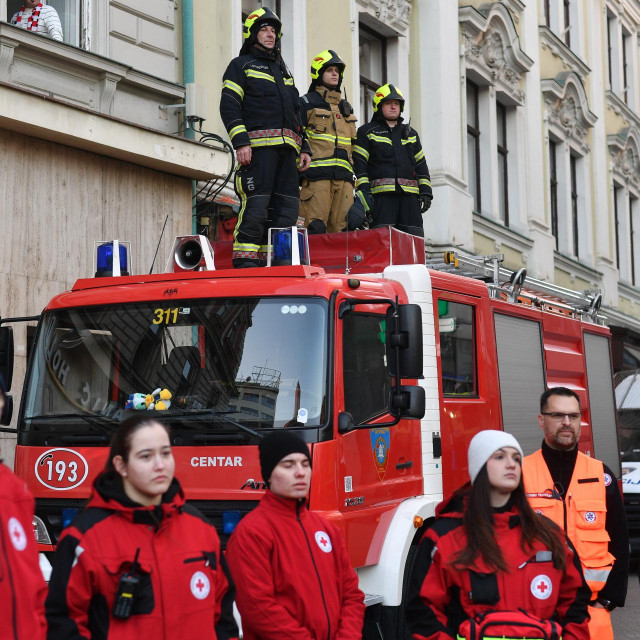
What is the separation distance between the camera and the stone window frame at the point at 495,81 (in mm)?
19734

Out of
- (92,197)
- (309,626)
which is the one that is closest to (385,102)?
(92,197)

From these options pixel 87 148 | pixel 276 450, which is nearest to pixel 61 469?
pixel 276 450

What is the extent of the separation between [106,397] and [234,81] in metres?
2.99

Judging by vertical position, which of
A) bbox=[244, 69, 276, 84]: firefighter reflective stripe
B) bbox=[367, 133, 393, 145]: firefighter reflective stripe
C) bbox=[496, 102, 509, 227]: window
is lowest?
bbox=[367, 133, 393, 145]: firefighter reflective stripe

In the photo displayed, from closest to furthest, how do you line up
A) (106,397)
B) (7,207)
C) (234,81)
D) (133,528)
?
(133,528), (106,397), (234,81), (7,207)

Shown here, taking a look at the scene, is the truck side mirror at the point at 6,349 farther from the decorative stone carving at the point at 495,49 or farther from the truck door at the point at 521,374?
the decorative stone carving at the point at 495,49

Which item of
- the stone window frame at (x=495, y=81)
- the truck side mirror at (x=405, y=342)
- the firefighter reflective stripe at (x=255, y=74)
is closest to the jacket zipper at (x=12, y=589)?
the truck side mirror at (x=405, y=342)

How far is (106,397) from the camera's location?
21.5 ft

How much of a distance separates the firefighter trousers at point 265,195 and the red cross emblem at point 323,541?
3.74 meters

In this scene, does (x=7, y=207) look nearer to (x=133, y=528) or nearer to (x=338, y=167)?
(x=338, y=167)

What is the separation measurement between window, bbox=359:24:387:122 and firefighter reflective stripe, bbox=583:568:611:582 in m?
11.8

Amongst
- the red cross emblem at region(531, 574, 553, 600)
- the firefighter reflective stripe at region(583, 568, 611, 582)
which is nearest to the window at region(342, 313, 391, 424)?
the firefighter reflective stripe at region(583, 568, 611, 582)

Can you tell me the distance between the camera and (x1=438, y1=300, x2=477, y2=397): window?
7738 mm

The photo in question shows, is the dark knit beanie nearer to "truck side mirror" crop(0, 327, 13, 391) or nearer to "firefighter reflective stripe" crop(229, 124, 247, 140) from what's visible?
"truck side mirror" crop(0, 327, 13, 391)
